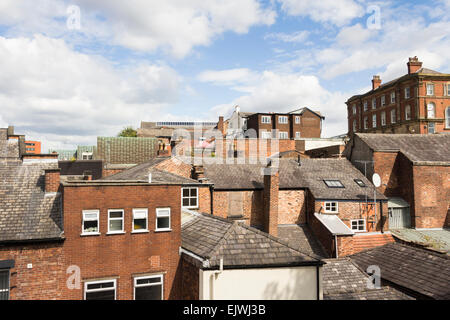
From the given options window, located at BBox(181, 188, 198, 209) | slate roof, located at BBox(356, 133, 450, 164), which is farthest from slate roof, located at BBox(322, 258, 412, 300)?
slate roof, located at BBox(356, 133, 450, 164)

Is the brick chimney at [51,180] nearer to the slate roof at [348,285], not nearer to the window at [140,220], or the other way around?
the window at [140,220]

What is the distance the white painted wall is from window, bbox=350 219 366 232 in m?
13.9

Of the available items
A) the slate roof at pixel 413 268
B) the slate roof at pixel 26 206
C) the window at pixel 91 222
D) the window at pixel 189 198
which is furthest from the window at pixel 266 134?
the window at pixel 91 222

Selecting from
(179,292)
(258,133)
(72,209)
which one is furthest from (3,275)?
(258,133)

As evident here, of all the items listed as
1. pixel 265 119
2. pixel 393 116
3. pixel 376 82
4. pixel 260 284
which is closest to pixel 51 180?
pixel 260 284

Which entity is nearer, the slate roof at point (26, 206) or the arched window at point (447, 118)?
the slate roof at point (26, 206)

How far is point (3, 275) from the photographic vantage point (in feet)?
40.5

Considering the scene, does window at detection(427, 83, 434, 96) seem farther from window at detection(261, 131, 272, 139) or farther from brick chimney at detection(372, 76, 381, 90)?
window at detection(261, 131, 272, 139)

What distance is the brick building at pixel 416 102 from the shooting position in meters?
47.0

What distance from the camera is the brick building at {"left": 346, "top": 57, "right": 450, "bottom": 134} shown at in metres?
47.0

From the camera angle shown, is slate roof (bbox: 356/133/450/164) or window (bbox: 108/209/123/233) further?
slate roof (bbox: 356/133/450/164)

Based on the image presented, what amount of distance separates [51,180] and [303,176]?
19.1 meters

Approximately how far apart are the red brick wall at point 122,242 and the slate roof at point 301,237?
10247mm
